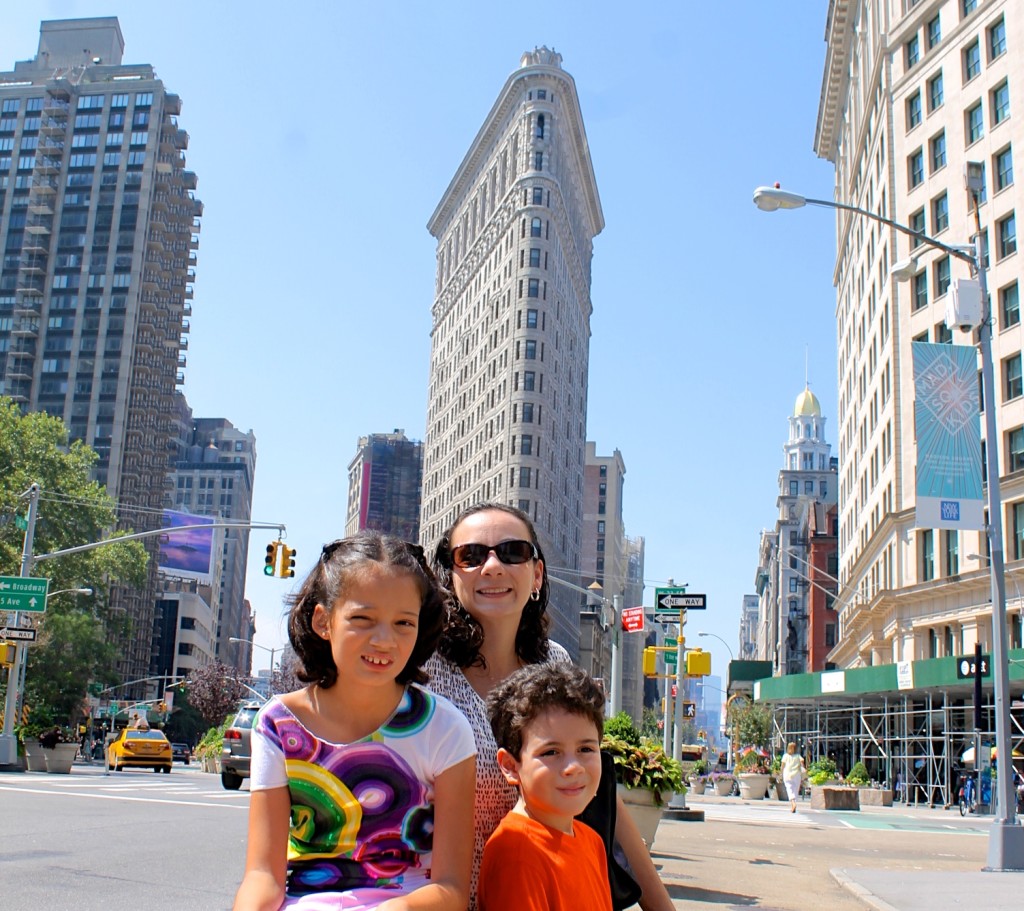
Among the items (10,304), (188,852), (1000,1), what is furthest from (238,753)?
(10,304)

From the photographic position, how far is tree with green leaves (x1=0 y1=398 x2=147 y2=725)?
5494 cm

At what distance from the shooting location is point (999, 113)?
44125 millimetres

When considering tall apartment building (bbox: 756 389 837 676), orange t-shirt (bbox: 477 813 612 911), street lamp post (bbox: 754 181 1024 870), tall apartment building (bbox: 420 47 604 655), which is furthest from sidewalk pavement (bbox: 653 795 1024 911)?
tall apartment building (bbox: 420 47 604 655)

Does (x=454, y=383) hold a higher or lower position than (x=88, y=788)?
higher

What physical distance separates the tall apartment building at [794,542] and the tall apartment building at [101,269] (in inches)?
2574

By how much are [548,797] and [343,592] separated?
2.62ft

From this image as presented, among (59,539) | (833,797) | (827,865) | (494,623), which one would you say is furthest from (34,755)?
(494,623)

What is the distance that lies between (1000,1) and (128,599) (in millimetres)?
97159

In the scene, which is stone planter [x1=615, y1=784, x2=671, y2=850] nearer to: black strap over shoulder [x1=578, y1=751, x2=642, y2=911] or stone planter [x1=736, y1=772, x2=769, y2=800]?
black strap over shoulder [x1=578, y1=751, x2=642, y2=911]

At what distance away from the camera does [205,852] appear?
1237 centimetres

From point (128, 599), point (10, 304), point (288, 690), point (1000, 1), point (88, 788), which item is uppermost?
point (10, 304)

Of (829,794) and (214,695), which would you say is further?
(214,695)

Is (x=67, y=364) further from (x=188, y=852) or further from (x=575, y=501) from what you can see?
(x=188, y=852)

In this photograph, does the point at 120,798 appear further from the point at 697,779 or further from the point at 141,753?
the point at 697,779
